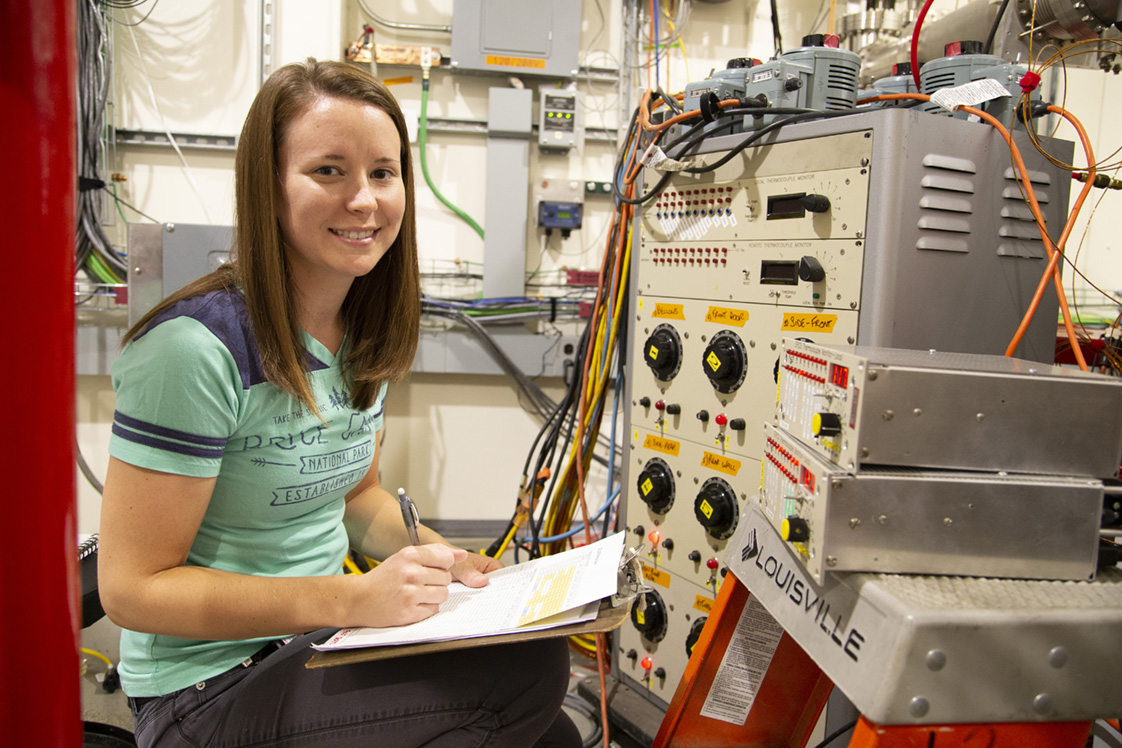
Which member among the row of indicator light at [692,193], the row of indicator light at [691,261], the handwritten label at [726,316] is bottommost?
the handwritten label at [726,316]

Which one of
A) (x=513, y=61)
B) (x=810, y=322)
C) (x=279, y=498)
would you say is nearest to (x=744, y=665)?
(x=810, y=322)

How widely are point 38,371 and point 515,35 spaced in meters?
2.36

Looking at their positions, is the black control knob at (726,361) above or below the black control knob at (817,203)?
below

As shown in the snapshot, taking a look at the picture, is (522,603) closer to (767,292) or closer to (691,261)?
(767,292)

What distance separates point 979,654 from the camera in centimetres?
60

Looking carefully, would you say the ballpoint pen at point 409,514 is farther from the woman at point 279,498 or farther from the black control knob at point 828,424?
the black control knob at point 828,424

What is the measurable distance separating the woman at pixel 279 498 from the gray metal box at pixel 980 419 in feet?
1.71

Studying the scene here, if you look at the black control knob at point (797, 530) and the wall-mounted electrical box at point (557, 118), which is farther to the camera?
the wall-mounted electrical box at point (557, 118)

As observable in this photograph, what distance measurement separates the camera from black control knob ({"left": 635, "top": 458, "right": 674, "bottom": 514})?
1.59m

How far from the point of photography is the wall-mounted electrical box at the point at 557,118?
2.48 meters

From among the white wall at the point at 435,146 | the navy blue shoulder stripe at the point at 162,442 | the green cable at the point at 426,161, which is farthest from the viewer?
the green cable at the point at 426,161

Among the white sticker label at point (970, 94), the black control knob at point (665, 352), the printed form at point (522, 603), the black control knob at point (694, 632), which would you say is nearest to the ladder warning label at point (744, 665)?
the printed form at point (522, 603)

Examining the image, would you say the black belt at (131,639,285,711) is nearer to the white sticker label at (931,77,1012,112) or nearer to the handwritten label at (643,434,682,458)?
the handwritten label at (643,434,682,458)

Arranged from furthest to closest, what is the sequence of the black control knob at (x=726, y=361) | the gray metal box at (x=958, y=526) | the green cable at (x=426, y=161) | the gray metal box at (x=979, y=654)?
the green cable at (x=426, y=161)
the black control knob at (x=726, y=361)
the gray metal box at (x=958, y=526)
the gray metal box at (x=979, y=654)
